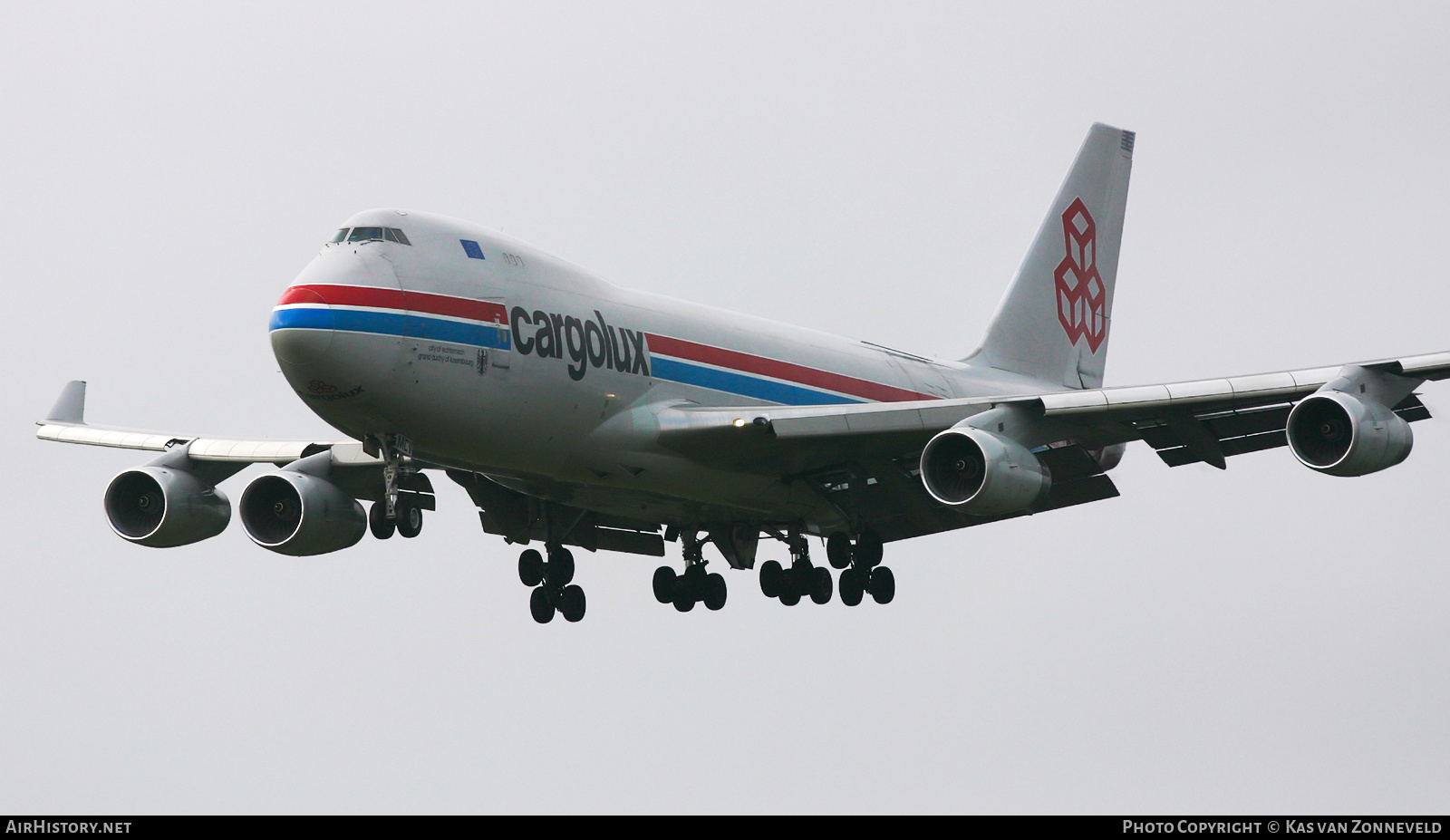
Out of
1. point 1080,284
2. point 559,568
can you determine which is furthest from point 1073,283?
point 559,568

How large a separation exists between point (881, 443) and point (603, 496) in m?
4.98

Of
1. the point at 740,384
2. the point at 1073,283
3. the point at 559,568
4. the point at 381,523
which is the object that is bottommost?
the point at 381,523

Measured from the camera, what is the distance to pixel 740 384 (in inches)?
1213

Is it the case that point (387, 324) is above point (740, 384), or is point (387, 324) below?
below

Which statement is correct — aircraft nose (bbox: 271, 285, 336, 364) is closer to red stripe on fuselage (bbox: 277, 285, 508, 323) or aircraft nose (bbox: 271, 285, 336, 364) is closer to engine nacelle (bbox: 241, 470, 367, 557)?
red stripe on fuselage (bbox: 277, 285, 508, 323)

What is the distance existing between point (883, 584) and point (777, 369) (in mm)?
4642

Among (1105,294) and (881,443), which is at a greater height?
(1105,294)

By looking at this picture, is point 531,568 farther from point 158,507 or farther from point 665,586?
point 158,507

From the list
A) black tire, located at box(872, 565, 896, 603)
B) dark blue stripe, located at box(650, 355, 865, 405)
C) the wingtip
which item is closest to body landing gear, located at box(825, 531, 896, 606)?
black tire, located at box(872, 565, 896, 603)

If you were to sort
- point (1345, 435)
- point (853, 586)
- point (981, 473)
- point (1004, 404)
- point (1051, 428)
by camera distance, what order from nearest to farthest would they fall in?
point (1345, 435) < point (981, 473) < point (1004, 404) < point (1051, 428) < point (853, 586)

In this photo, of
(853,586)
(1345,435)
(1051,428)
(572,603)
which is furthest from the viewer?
(572,603)
